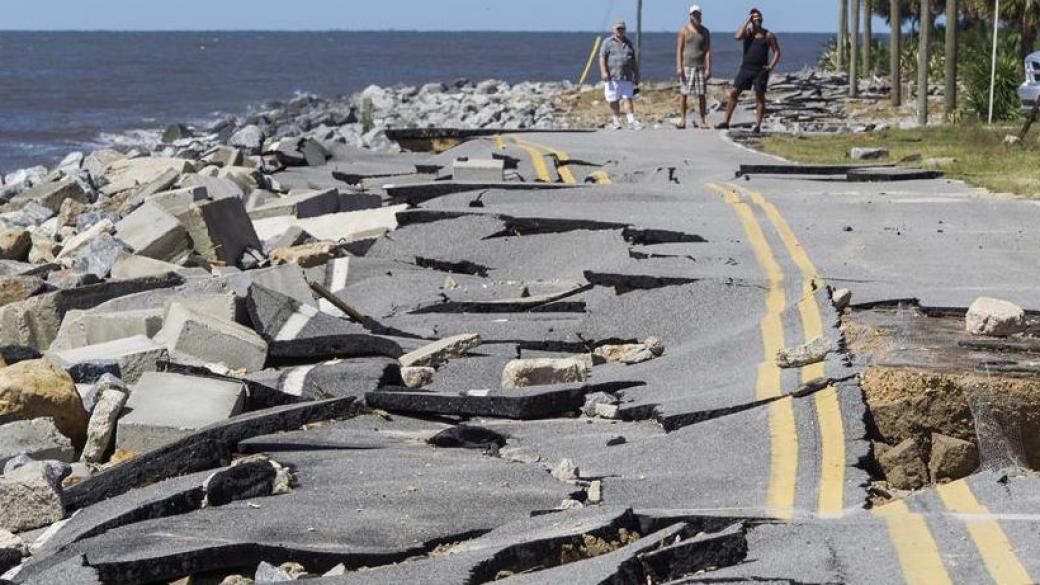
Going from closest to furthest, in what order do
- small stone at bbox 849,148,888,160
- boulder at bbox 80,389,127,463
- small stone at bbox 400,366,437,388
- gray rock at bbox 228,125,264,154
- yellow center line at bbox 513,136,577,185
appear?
1. boulder at bbox 80,389,127,463
2. small stone at bbox 400,366,437,388
3. yellow center line at bbox 513,136,577,185
4. small stone at bbox 849,148,888,160
5. gray rock at bbox 228,125,264,154

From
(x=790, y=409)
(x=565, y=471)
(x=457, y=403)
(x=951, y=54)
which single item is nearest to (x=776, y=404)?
(x=790, y=409)

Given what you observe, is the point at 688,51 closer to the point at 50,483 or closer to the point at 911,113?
the point at 911,113

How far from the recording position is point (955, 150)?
20406mm

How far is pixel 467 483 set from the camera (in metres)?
7.22

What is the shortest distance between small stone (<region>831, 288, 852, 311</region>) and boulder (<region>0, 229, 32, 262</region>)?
9058 mm

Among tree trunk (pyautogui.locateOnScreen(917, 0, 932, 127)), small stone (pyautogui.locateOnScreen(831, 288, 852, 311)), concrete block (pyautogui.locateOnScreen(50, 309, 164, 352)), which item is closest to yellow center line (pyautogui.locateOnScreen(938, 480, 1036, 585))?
small stone (pyautogui.locateOnScreen(831, 288, 852, 311))

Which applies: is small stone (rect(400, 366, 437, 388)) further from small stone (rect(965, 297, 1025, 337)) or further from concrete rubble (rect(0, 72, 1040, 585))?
small stone (rect(965, 297, 1025, 337))

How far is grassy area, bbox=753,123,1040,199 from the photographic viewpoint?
54.7 feet

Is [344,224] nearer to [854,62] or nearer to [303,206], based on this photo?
[303,206]

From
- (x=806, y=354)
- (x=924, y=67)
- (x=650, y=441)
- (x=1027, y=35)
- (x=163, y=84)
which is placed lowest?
(x=163, y=84)

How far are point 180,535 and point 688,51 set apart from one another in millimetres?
20280

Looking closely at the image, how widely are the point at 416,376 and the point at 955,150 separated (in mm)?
12281

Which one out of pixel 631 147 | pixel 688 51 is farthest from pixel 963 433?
pixel 688 51

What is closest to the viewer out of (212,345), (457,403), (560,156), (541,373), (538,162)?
(457,403)
